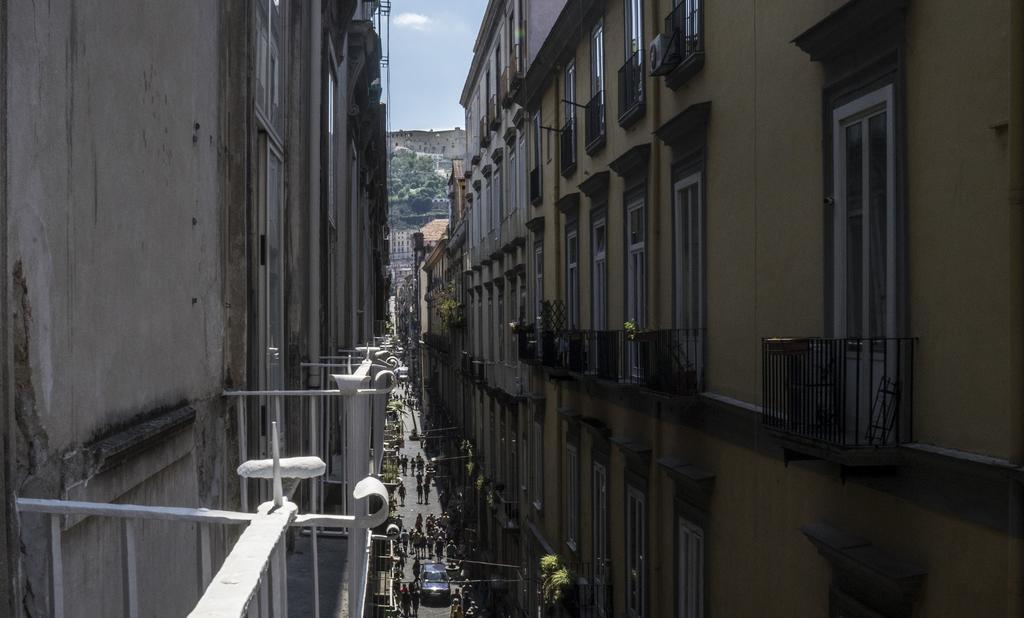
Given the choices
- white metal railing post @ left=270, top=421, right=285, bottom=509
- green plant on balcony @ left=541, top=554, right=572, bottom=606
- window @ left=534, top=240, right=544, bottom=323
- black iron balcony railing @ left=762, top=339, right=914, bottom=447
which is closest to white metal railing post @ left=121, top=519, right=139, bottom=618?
white metal railing post @ left=270, top=421, right=285, bottom=509

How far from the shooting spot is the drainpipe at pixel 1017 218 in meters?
5.13

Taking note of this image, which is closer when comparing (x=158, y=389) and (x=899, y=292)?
(x=158, y=389)

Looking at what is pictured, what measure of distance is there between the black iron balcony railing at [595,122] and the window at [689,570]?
5.94 metres

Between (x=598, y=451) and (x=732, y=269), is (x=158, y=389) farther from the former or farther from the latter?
(x=598, y=451)

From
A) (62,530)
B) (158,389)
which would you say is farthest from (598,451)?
(62,530)

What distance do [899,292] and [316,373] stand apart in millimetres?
5549

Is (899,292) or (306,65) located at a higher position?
(306,65)

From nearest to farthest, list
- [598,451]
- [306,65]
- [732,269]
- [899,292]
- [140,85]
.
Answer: [140,85]
[899,292]
[732,269]
[306,65]
[598,451]

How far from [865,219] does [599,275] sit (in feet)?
28.9

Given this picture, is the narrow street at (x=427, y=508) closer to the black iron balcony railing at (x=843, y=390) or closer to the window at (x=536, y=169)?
the window at (x=536, y=169)

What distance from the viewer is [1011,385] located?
5.20m

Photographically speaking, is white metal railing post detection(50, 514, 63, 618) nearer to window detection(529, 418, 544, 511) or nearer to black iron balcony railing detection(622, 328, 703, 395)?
black iron balcony railing detection(622, 328, 703, 395)

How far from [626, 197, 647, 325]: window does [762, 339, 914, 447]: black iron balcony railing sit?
5.59 meters

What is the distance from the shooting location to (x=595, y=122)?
49.8ft
